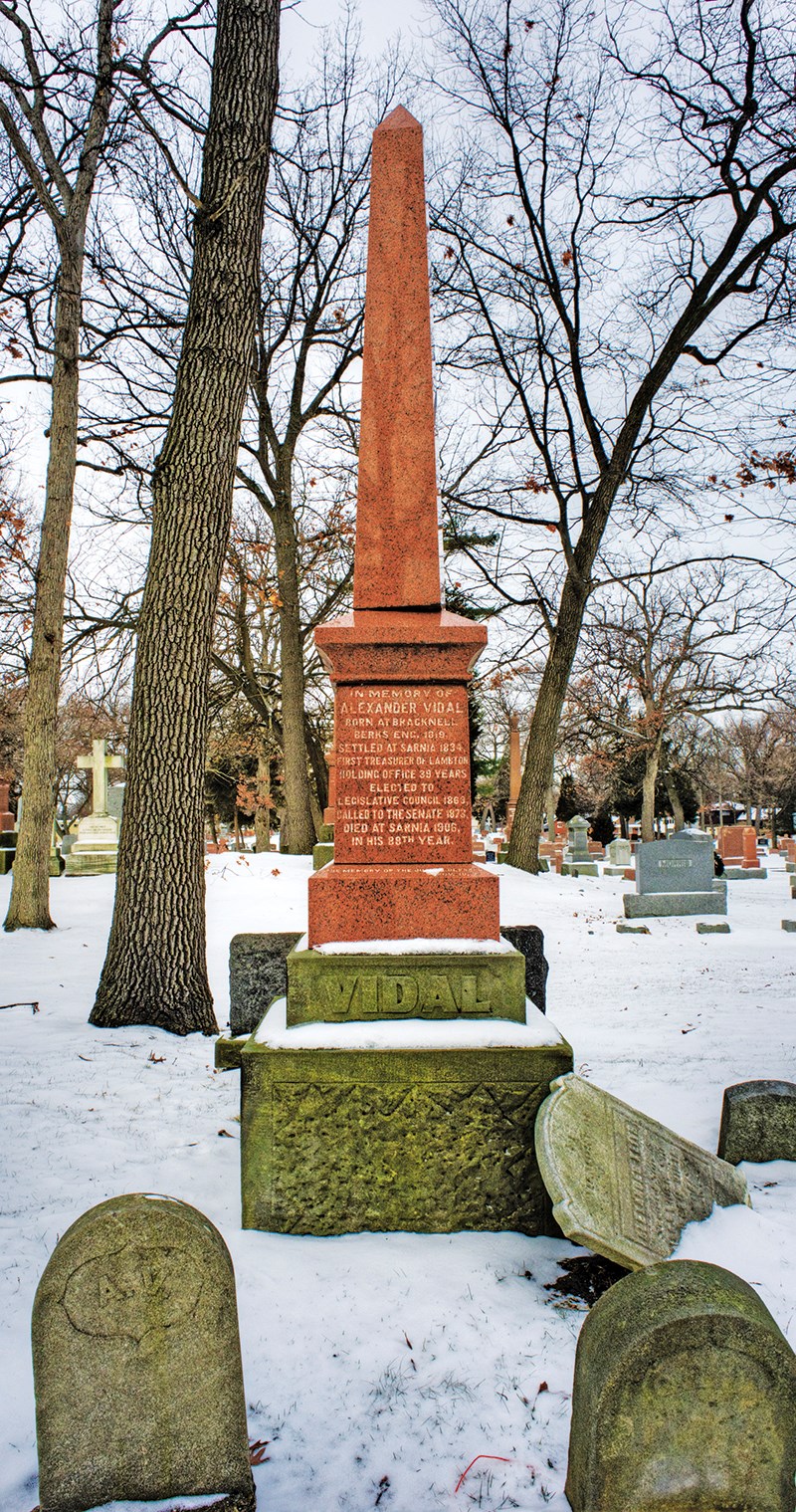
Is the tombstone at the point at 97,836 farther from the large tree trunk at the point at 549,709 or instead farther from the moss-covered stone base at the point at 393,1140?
the moss-covered stone base at the point at 393,1140

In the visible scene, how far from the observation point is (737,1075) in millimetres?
4902

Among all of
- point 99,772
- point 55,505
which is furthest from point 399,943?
point 99,772

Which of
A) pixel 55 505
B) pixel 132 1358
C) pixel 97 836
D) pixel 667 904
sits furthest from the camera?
pixel 97 836

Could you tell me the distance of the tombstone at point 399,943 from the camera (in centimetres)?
303

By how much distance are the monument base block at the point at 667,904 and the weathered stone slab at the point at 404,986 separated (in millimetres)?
10797

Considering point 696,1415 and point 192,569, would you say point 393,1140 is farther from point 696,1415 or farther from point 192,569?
point 192,569

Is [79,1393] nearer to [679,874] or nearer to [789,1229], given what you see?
[789,1229]

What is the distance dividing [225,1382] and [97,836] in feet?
60.8

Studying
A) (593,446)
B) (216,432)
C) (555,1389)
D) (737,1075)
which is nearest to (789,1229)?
(555,1389)

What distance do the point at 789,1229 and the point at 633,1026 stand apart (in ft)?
11.3

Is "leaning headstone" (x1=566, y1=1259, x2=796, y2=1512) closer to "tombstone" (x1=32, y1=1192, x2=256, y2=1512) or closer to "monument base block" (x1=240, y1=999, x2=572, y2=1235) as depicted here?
"tombstone" (x1=32, y1=1192, x2=256, y2=1512)

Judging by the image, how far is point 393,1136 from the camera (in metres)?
3.05

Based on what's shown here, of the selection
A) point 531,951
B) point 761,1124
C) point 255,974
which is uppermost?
point 531,951

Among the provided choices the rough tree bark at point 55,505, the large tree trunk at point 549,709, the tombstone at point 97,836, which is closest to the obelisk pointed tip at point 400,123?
the rough tree bark at point 55,505
